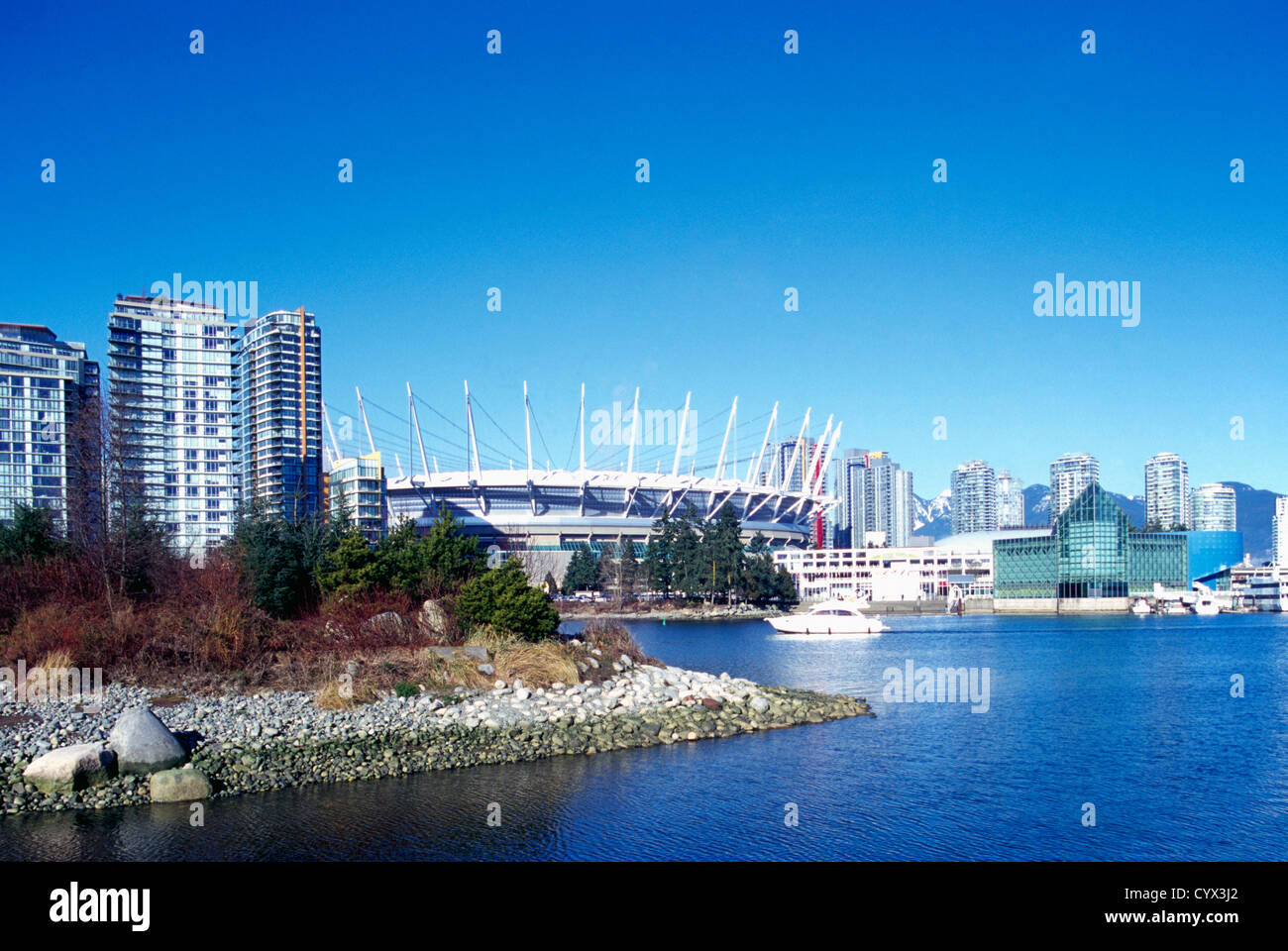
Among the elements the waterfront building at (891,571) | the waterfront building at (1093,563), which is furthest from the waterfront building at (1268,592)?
the waterfront building at (891,571)

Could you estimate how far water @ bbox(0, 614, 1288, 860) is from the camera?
29.7 ft

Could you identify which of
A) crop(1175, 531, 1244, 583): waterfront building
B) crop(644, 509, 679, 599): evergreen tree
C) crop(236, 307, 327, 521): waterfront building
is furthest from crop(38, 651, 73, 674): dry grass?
crop(1175, 531, 1244, 583): waterfront building

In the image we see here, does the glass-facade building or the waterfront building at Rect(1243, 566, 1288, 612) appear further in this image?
the glass-facade building

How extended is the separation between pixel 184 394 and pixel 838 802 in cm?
6765

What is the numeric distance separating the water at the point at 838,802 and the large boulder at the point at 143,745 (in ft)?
2.49

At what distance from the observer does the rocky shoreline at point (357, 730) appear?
1041cm

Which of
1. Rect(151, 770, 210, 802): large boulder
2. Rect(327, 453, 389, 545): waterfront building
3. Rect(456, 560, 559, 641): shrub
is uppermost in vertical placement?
Rect(327, 453, 389, 545): waterfront building

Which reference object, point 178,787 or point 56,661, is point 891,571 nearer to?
point 56,661

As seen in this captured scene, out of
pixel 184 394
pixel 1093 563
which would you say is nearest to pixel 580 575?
pixel 184 394

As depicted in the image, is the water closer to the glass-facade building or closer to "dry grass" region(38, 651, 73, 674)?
"dry grass" region(38, 651, 73, 674)

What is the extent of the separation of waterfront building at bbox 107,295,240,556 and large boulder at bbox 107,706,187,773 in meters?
58.9

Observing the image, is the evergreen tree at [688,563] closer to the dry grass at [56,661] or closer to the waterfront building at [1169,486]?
the dry grass at [56,661]
